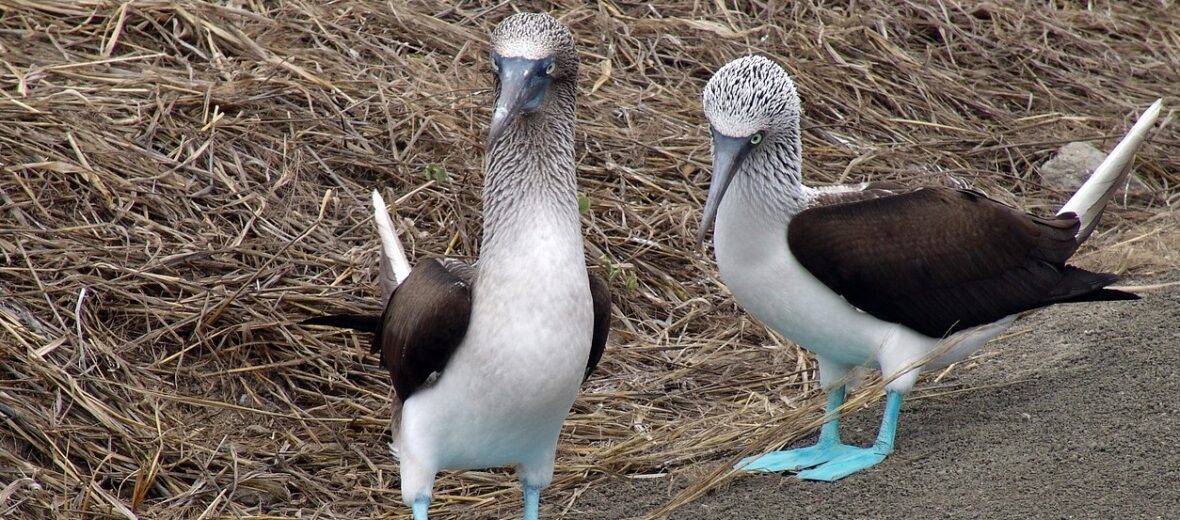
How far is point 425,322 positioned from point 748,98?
4.59ft

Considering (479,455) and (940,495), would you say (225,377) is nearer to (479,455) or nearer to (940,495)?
(479,455)

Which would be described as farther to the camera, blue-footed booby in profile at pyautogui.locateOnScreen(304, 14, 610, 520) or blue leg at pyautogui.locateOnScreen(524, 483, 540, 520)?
blue leg at pyautogui.locateOnScreen(524, 483, 540, 520)

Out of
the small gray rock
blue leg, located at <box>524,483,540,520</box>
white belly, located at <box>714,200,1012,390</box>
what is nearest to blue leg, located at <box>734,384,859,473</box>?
white belly, located at <box>714,200,1012,390</box>

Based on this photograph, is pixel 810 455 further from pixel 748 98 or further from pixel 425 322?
pixel 425 322

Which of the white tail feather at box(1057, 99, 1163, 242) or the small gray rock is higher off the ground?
the white tail feather at box(1057, 99, 1163, 242)

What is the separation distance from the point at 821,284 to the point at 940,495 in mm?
838

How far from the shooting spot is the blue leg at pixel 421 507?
3.99 metres

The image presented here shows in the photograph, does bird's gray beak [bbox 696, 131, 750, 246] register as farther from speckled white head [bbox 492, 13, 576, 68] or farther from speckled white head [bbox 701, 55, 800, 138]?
speckled white head [bbox 492, 13, 576, 68]

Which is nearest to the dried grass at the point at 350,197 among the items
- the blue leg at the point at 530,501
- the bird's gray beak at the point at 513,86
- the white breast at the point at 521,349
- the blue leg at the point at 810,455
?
the blue leg at the point at 810,455

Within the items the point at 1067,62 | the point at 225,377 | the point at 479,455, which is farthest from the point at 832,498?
the point at 1067,62

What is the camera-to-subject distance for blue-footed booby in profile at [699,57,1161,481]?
4.47 m

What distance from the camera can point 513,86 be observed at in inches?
138

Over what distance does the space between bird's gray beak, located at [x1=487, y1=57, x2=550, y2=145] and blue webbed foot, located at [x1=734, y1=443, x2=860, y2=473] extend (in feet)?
5.70

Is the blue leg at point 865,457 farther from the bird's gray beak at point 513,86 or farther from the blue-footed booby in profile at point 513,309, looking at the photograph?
the bird's gray beak at point 513,86
